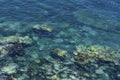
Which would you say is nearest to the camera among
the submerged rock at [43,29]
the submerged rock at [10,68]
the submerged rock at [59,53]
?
the submerged rock at [10,68]

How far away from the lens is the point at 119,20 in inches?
743

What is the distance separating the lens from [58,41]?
1466cm

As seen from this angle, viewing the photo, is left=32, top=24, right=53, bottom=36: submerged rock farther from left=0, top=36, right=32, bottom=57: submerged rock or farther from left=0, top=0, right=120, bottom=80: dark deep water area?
left=0, top=36, right=32, bottom=57: submerged rock

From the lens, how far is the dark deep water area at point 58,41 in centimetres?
1248

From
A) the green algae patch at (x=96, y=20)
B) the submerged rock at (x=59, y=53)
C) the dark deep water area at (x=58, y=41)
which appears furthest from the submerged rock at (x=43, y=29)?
the green algae patch at (x=96, y=20)

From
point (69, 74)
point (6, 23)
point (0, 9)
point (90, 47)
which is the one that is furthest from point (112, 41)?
point (0, 9)

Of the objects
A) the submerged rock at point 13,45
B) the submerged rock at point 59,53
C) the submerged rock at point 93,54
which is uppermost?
the submerged rock at point 13,45

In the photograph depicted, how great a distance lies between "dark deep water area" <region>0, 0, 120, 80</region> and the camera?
40.9ft

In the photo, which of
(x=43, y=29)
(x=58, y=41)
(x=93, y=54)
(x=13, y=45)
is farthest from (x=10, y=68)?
(x=93, y=54)

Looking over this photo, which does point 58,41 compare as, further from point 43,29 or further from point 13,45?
point 13,45

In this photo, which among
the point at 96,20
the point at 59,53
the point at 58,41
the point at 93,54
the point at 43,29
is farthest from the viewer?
the point at 96,20

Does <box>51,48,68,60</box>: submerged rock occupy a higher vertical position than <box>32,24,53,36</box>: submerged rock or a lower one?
lower

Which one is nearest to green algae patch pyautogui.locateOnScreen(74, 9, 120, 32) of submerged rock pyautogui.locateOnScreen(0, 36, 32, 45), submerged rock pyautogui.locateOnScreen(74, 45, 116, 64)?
submerged rock pyautogui.locateOnScreen(74, 45, 116, 64)

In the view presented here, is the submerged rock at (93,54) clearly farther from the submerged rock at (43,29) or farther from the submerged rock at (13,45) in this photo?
the submerged rock at (13,45)
